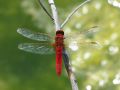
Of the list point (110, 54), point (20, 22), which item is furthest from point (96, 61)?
point (20, 22)

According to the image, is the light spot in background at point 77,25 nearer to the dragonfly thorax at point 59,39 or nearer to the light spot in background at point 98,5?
the light spot in background at point 98,5

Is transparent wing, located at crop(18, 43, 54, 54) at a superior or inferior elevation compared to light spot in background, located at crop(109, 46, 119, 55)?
inferior

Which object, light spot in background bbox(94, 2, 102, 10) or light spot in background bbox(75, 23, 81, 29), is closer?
light spot in background bbox(75, 23, 81, 29)

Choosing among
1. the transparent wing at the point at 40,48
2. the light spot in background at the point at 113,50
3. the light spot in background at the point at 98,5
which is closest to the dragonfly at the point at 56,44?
the transparent wing at the point at 40,48

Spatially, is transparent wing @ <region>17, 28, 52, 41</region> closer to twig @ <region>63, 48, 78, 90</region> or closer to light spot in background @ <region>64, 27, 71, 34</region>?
twig @ <region>63, 48, 78, 90</region>

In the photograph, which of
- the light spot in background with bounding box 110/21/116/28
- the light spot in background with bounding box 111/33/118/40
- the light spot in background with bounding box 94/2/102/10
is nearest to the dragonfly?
the light spot in background with bounding box 111/33/118/40

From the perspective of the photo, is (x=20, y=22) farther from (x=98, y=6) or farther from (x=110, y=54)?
(x=110, y=54)

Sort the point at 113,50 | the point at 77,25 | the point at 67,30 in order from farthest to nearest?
the point at 77,25, the point at 67,30, the point at 113,50

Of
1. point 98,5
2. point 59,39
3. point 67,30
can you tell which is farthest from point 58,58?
point 98,5

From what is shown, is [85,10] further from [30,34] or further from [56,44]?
[56,44]
